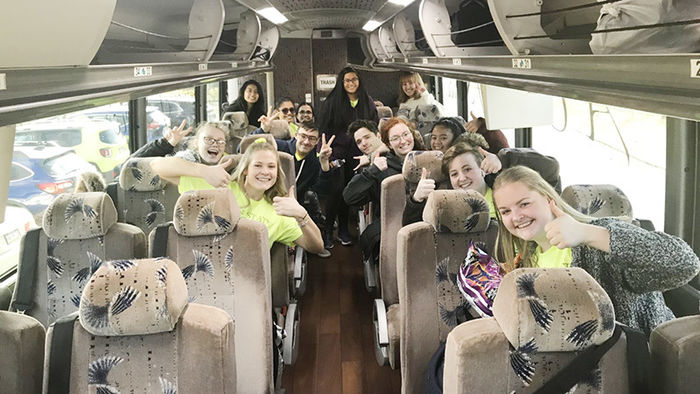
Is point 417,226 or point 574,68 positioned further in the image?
point 417,226

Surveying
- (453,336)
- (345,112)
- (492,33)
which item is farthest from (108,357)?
(345,112)

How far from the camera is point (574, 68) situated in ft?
5.09

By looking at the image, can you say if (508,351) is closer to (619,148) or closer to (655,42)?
(655,42)

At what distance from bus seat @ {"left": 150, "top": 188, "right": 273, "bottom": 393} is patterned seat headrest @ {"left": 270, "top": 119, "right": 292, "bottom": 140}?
3.38 metres

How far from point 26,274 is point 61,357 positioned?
129cm

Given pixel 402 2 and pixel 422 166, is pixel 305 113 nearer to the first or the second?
pixel 402 2

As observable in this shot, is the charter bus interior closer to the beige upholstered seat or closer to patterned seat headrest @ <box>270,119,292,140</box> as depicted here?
the beige upholstered seat

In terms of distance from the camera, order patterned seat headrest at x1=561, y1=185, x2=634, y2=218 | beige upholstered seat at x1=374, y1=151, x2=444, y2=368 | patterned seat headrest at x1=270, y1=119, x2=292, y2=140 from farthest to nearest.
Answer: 1. patterned seat headrest at x1=270, y1=119, x2=292, y2=140
2. beige upholstered seat at x1=374, y1=151, x2=444, y2=368
3. patterned seat headrest at x1=561, y1=185, x2=634, y2=218

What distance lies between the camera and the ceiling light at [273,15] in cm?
516

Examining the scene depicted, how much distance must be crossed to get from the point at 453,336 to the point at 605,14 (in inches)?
35.4

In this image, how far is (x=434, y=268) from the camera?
2.54 m

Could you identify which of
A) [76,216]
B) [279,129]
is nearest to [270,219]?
[76,216]

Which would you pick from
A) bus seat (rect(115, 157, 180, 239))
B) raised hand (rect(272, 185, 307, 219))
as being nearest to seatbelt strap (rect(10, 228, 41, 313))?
bus seat (rect(115, 157, 180, 239))

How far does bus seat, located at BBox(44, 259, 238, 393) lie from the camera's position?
1.54 meters
